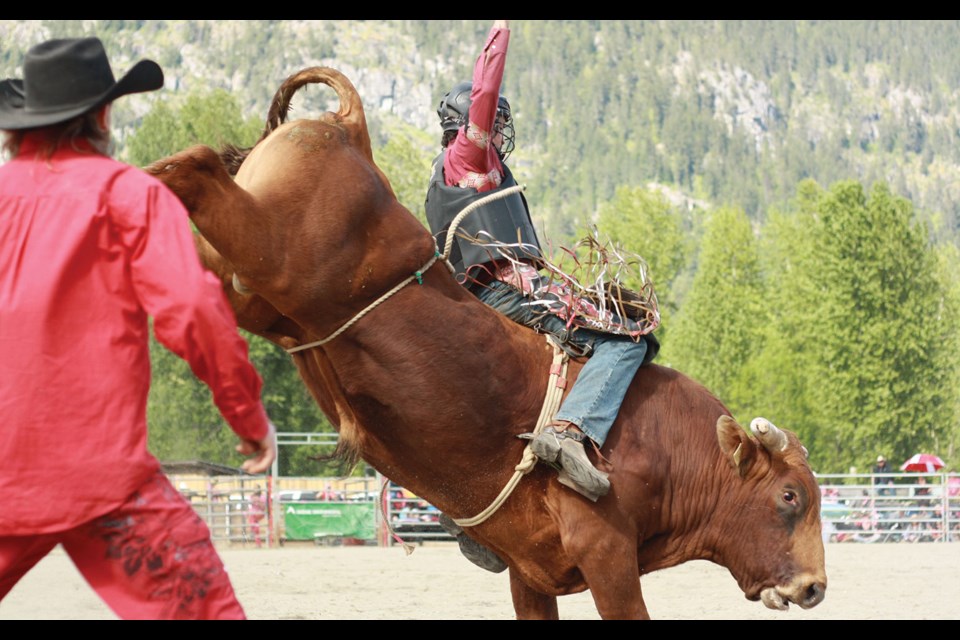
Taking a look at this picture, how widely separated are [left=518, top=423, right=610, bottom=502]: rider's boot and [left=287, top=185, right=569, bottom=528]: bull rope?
9cm

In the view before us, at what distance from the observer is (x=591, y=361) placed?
5605mm

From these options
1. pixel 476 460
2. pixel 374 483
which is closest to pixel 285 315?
pixel 476 460

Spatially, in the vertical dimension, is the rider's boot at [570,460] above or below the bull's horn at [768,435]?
above

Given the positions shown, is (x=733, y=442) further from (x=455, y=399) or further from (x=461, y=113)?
(x=461, y=113)

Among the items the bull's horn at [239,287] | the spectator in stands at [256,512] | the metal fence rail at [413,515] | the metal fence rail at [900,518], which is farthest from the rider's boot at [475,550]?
the metal fence rail at [900,518]

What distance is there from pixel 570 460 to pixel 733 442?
98 cm

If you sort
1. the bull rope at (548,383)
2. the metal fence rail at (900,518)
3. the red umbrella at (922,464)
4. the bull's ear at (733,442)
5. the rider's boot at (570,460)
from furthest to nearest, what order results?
1. the red umbrella at (922,464)
2. the metal fence rail at (900,518)
3. the bull's ear at (733,442)
4. the rider's boot at (570,460)
5. the bull rope at (548,383)

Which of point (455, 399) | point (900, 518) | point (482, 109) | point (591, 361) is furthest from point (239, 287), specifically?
point (900, 518)

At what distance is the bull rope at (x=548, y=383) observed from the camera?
511 centimetres

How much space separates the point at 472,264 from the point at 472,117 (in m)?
0.70

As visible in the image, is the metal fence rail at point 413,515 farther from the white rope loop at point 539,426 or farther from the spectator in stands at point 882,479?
the white rope loop at point 539,426

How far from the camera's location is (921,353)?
3653 cm

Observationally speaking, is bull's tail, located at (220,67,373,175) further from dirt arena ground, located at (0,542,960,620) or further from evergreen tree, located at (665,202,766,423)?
evergreen tree, located at (665,202,766,423)

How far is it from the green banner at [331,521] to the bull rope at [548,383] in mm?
17040
